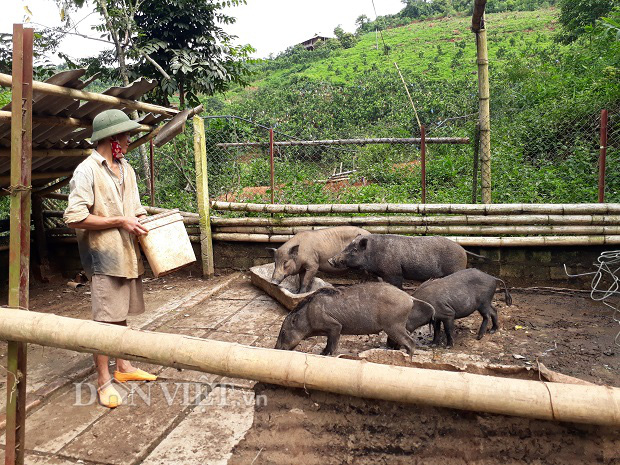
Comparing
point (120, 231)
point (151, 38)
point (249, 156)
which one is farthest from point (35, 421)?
point (151, 38)

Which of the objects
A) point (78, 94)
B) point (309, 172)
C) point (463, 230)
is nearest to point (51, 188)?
point (78, 94)

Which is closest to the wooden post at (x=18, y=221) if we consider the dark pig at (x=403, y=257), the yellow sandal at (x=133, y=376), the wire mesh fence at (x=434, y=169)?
the yellow sandal at (x=133, y=376)

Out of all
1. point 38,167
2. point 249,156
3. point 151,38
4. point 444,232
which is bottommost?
point 444,232

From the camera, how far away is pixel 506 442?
7.59 feet

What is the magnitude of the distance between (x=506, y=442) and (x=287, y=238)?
5.69 meters

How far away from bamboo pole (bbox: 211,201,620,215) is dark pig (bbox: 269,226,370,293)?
51 cm

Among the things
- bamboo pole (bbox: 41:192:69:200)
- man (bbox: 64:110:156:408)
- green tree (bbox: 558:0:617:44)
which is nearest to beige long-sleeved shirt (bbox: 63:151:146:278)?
man (bbox: 64:110:156:408)

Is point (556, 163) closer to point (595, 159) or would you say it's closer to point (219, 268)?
point (595, 159)

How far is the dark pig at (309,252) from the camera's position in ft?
22.0

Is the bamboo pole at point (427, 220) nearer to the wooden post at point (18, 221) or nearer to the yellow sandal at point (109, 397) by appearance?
the yellow sandal at point (109, 397)

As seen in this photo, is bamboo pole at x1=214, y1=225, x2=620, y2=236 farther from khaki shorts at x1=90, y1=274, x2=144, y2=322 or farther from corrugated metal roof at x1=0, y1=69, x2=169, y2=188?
khaki shorts at x1=90, y1=274, x2=144, y2=322

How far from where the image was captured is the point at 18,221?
2.75 metres

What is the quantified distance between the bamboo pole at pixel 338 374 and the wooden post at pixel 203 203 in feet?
17.6

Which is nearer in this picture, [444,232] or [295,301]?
[295,301]
